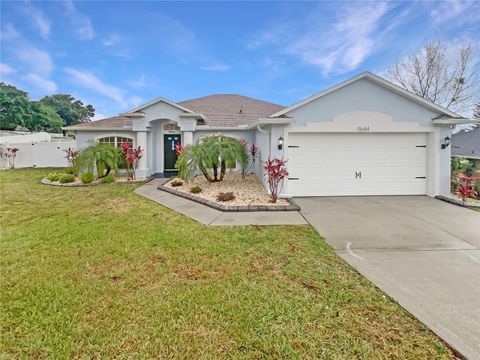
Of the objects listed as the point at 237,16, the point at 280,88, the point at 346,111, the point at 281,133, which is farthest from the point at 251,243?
the point at 280,88

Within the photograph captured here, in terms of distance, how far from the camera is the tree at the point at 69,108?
1997 inches

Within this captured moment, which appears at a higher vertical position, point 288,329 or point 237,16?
point 237,16

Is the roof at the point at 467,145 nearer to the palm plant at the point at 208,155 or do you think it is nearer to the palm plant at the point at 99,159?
the palm plant at the point at 208,155

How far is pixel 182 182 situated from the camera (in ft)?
37.3

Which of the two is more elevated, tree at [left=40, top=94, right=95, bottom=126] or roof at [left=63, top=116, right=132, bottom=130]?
tree at [left=40, top=94, right=95, bottom=126]

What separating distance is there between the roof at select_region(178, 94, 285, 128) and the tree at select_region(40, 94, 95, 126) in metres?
40.8

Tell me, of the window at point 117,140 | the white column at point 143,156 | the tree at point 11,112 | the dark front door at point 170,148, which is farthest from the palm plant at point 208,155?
the tree at point 11,112

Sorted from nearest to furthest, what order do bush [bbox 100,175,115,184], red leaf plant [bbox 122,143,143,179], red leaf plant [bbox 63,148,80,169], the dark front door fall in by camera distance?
bush [bbox 100,175,115,184] → red leaf plant [bbox 122,143,143,179] → red leaf plant [bbox 63,148,80,169] → the dark front door

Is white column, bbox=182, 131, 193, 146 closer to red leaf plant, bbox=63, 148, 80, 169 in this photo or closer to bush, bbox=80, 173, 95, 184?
bush, bbox=80, 173, 95, 184

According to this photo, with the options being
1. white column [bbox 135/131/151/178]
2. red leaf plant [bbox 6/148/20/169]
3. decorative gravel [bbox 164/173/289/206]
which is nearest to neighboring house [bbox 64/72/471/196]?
decorative gravel [bbox 164/173/289/206]

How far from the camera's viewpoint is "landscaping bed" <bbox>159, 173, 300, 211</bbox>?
7570 millimetres

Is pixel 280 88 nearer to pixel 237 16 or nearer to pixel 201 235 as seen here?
pixel 237 16

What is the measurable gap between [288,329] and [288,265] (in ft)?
4.84

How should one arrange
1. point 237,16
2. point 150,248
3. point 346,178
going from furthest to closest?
point 237,16 → point 346,178 → point 150,248
